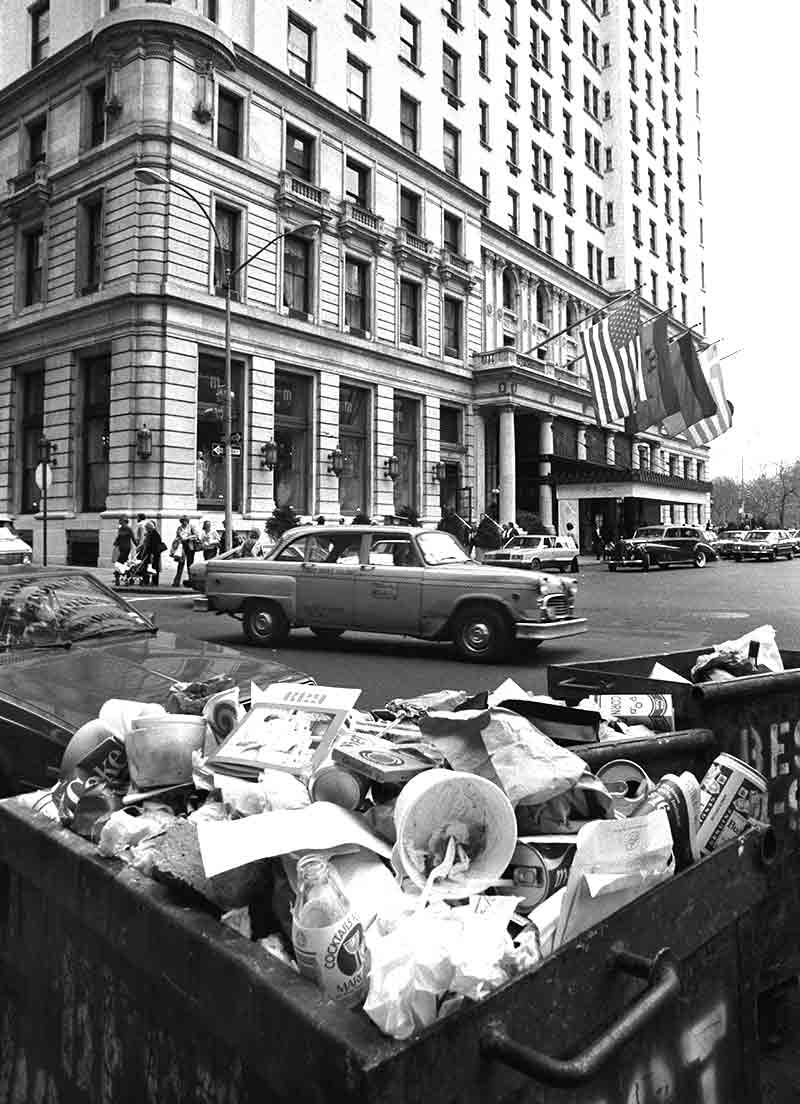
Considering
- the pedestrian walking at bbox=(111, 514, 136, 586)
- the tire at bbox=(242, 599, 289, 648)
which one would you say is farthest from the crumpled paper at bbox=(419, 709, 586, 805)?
the pedestrian walking at bbox=(111, 514, 136, 586)

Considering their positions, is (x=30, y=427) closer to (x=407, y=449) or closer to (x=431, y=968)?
(x=407, y=449)

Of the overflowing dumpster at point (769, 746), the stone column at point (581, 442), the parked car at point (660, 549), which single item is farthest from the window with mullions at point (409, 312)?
the overflowing dumpster at point (769, 746)

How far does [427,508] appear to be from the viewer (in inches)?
1410

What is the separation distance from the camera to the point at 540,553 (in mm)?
27562

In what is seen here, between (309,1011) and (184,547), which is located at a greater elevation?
(184,547)

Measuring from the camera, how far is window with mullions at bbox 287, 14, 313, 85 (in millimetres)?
30000

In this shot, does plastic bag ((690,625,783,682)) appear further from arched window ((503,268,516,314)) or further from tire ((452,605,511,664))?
arched window ((503,268,516,314))

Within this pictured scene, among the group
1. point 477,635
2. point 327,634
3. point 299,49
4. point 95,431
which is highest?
point 299,49

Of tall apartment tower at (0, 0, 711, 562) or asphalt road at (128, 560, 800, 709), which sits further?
tall apartment tower at (0, 0, 711, 562)

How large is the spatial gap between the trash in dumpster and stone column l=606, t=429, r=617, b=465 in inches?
1983

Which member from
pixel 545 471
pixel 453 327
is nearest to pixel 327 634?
pixel 453 327

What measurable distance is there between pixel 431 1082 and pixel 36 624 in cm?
462

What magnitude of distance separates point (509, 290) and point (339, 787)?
44.9 meters

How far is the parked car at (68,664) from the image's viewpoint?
3.90 m
